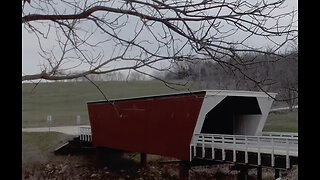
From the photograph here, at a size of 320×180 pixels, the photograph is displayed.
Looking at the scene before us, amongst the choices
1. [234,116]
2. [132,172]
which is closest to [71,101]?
[132,172]

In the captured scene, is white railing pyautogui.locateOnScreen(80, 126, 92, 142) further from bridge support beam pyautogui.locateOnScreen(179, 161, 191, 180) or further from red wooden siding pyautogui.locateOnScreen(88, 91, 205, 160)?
bridge support beam pyautogui.locateOnScreen(179, 161, 191, 180)

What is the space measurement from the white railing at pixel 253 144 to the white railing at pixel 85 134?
10.7 m

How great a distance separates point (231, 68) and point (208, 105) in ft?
36.4

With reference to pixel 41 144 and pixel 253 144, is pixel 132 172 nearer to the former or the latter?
pixel 41 144

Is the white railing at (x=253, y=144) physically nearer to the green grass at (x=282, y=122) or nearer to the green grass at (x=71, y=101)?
the green grass at (x=282, y=122)

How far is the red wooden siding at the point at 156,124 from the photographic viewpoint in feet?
49.1

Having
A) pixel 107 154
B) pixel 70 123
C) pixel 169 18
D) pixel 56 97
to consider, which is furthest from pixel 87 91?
pixel 169 18

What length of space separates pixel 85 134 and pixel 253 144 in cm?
1388

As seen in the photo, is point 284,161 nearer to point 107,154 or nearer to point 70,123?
point 107,154

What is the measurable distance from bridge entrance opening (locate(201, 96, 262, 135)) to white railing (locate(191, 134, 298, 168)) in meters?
2.96

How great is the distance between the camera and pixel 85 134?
81.8ft

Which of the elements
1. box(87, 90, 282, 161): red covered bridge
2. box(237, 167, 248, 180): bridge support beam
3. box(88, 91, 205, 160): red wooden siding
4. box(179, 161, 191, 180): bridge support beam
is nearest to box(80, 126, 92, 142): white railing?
box(87, 90, 282, 161): red covered bridge

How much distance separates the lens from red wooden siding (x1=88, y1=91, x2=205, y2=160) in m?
15.0

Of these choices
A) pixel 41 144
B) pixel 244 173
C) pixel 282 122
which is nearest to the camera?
pixel 244 173
